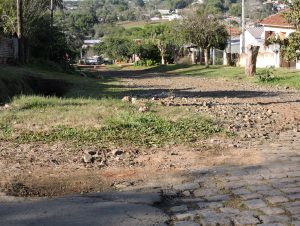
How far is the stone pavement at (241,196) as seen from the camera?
15.5ft

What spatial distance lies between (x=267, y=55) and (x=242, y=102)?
76.8 ft

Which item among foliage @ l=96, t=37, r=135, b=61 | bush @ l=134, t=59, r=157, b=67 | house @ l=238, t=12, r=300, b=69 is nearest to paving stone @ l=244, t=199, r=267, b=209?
house @ l=238, t=12, r=300, b=69

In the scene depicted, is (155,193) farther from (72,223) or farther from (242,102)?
(242,102)

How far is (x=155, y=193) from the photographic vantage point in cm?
553

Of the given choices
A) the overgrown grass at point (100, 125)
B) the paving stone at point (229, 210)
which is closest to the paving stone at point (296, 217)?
the paving stone at point (229, 210)

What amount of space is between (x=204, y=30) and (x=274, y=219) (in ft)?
132

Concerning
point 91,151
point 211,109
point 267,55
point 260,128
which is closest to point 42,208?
point 91,151

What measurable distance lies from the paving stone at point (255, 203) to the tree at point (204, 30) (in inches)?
1532

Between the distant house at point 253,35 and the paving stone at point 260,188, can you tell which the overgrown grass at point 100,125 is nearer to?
the paving stone at point 260,188

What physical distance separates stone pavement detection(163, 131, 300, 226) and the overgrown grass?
205 cm

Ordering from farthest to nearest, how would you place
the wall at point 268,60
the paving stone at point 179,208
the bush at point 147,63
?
the bush at point 147,63 < the wall at point 268,60 < the paving stone at point 179,208

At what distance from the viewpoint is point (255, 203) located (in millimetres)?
5117

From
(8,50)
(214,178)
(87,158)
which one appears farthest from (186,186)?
(8,50)

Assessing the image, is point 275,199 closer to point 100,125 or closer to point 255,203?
point 255,203
